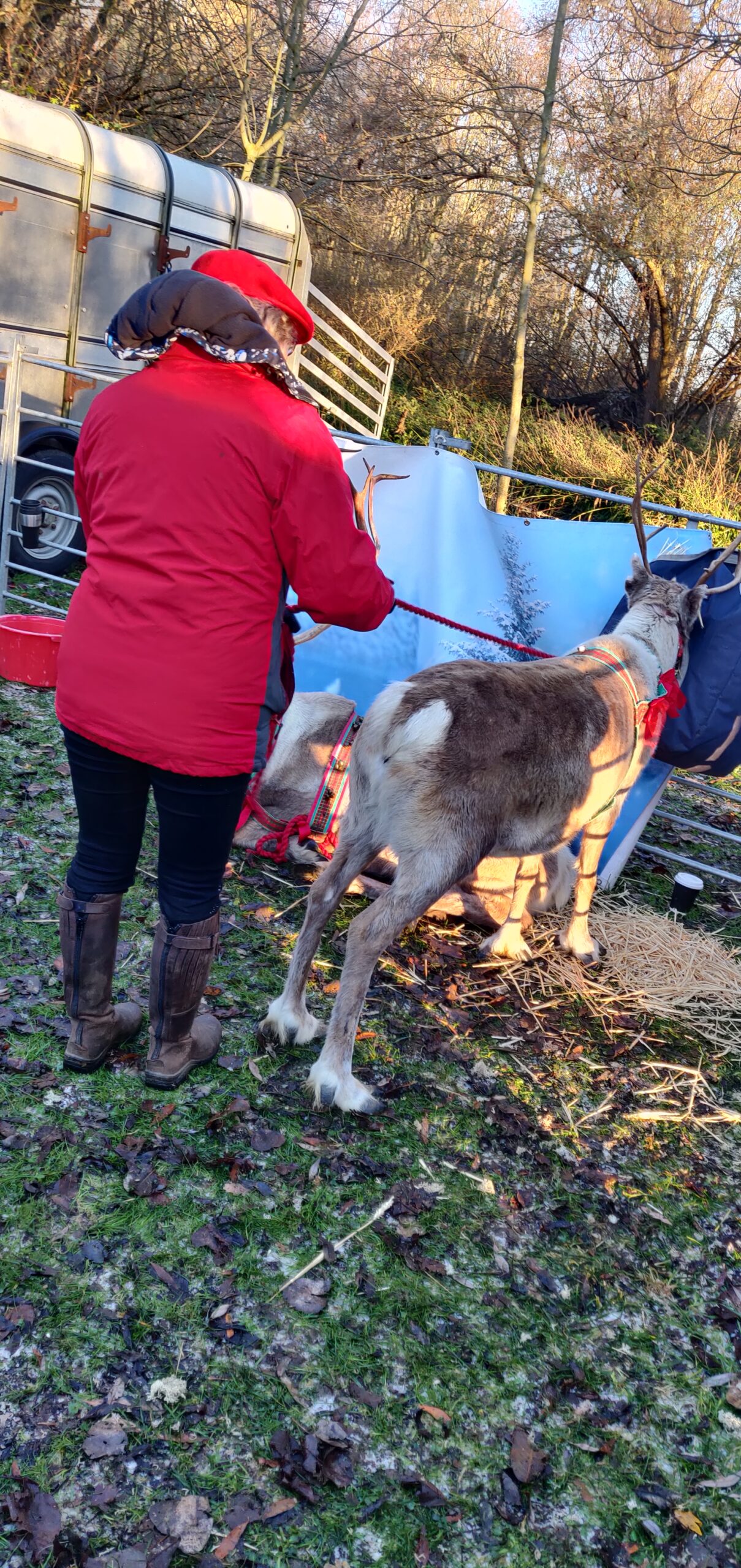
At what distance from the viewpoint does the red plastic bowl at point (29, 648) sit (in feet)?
19.9

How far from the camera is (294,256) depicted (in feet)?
33.4

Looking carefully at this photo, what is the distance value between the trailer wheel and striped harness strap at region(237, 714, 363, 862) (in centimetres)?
379

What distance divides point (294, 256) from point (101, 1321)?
10.2 meters

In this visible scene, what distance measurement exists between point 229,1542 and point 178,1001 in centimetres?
137

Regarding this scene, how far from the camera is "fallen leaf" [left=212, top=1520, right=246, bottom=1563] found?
1988mm

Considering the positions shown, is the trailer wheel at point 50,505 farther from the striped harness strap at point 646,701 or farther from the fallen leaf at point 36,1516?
the fallen leaf at point 36,1516

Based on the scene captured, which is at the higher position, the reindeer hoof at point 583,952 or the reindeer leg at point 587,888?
the reindeer leg at point 587,888

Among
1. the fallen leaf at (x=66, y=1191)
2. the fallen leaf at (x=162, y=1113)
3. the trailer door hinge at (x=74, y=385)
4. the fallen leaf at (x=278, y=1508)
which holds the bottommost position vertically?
the fallen leaf at (x=162, y=1113)

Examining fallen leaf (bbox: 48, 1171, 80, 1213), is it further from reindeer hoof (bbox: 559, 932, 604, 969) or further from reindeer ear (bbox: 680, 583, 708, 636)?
reindeer ear (bbox: 680, 583, 708, 636)

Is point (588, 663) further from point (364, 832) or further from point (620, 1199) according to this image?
point (620, 1199)

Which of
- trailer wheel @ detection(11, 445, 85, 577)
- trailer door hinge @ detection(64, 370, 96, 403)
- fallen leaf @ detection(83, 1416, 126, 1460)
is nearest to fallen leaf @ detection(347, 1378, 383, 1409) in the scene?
fallen leaf @ detection(83, 1416, 126, 1460)

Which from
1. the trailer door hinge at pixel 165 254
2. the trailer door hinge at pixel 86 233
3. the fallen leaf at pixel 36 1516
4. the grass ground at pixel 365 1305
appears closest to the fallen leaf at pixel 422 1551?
the grass ground at pixel 365 1305

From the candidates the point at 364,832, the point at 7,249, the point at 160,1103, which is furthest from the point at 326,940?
the point at 7,249

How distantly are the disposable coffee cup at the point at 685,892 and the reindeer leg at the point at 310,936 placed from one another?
248 centimetres
